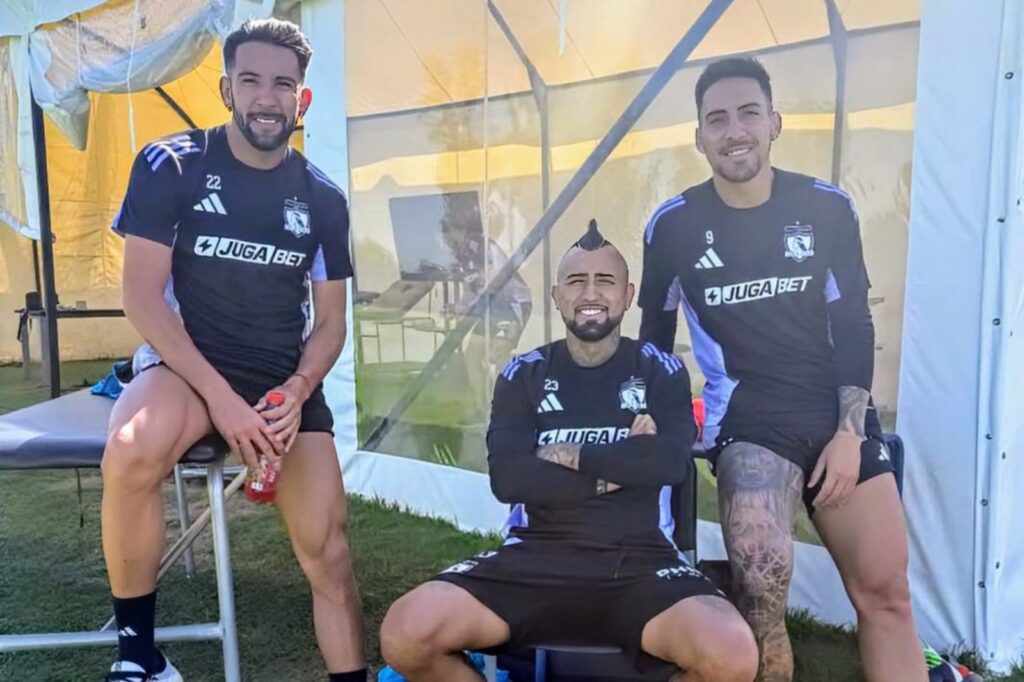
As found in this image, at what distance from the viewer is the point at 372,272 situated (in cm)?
404

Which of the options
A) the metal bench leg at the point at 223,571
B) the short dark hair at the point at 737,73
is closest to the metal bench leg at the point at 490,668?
the metal bench leg at the point at 223,571

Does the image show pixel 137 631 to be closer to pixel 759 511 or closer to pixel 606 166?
pixel 759 511

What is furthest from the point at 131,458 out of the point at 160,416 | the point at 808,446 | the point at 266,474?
the point at 808,446

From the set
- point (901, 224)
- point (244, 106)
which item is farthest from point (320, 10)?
point (901, 224)

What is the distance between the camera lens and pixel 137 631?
1842 millimetres

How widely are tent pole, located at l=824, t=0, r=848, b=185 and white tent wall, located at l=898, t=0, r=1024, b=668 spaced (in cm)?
25

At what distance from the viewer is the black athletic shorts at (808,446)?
Answer: 6.46 ft

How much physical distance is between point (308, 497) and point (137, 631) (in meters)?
0.48

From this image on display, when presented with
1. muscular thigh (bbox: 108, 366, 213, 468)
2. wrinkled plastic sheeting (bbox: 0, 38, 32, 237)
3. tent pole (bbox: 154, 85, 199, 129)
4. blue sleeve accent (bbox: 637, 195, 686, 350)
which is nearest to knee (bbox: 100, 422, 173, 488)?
muscular thigh (bbox: 108, 366, 213, 468)

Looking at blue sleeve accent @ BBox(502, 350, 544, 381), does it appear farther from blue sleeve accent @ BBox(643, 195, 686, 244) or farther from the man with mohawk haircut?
blue sleeve accent @ BBox(643, 195, 686, 244)

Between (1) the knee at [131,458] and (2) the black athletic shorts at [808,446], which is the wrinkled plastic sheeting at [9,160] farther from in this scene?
(2) the black athletic shorts at [808,446]

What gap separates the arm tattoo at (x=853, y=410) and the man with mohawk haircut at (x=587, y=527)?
0.38 meters

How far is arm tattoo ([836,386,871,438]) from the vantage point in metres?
1.97

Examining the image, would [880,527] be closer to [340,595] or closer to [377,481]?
[340,595]
